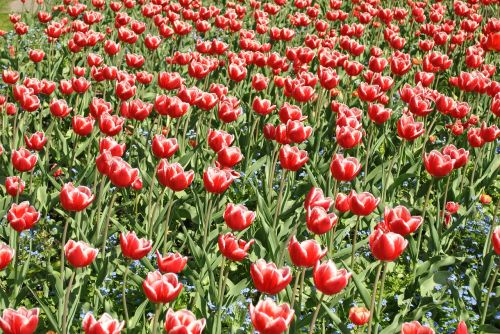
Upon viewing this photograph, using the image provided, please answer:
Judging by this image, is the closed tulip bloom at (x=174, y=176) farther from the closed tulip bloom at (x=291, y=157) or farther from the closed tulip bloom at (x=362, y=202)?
the closed tulip bloom at (x=362, y=202)

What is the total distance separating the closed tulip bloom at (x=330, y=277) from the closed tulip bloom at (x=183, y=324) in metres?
0.57

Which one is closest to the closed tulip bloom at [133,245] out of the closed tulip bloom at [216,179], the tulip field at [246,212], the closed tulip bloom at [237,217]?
the tulip field at [246,212]

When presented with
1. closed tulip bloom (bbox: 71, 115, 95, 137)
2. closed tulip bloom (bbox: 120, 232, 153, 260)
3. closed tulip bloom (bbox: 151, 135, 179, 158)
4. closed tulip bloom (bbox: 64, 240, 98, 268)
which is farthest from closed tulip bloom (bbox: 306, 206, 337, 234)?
closed tulip bloom (bbox: 71, 115, 95, 137)

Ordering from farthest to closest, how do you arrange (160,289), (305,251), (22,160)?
(22,160) < (305,251) < (160,289)

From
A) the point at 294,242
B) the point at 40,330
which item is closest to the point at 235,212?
the point at 294,242

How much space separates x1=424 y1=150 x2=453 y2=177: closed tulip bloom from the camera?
4.00 metres

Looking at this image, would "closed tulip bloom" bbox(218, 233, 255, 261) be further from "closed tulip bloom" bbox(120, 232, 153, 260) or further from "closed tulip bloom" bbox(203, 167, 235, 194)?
"closed tulip bloom" bbox(203, 167, 235, 194)

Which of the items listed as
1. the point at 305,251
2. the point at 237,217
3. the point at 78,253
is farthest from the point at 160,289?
the point at 237,217

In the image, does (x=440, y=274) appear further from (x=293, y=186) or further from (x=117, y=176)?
(x=117, y=176)

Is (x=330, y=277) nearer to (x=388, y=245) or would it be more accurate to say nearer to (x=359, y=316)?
(x=388, y=245)

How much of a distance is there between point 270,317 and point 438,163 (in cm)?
197

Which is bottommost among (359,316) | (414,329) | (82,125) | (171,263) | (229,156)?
(359,316)

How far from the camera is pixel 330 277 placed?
2.74 meters

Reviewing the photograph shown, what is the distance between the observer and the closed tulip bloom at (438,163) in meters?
4.00
